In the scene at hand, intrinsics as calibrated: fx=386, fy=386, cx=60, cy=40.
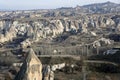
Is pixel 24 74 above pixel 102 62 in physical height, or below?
above

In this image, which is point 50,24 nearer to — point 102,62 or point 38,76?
point 102,62

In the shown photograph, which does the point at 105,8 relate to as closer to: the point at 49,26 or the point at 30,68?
the point at 49,26

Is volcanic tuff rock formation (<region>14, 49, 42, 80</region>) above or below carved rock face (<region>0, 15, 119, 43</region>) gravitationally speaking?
above

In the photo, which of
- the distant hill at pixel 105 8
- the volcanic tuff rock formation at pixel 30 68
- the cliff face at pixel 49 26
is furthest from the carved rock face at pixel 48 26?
the volcanic tuff rock formation at pixel 30 68

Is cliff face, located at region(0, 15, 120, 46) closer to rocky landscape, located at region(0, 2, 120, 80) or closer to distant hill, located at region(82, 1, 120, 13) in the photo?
rocky landscape, located at region(0, 2, 120, 80)

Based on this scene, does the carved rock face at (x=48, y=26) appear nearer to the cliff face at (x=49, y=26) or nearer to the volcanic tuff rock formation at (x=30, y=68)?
the cliff face at (x=49, y=26)

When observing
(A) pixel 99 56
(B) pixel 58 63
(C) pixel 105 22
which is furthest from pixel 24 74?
(C) pixel 105 22

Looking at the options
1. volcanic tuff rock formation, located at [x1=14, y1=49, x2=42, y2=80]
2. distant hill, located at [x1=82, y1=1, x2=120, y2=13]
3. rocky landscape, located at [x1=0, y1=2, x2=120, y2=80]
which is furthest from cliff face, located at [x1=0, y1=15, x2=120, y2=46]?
volcanic tuff rock formation, located at [x1=14, y1=49, x2=42, y2=80]

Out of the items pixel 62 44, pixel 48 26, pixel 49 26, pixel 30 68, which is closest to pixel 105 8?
pixel 48 26
